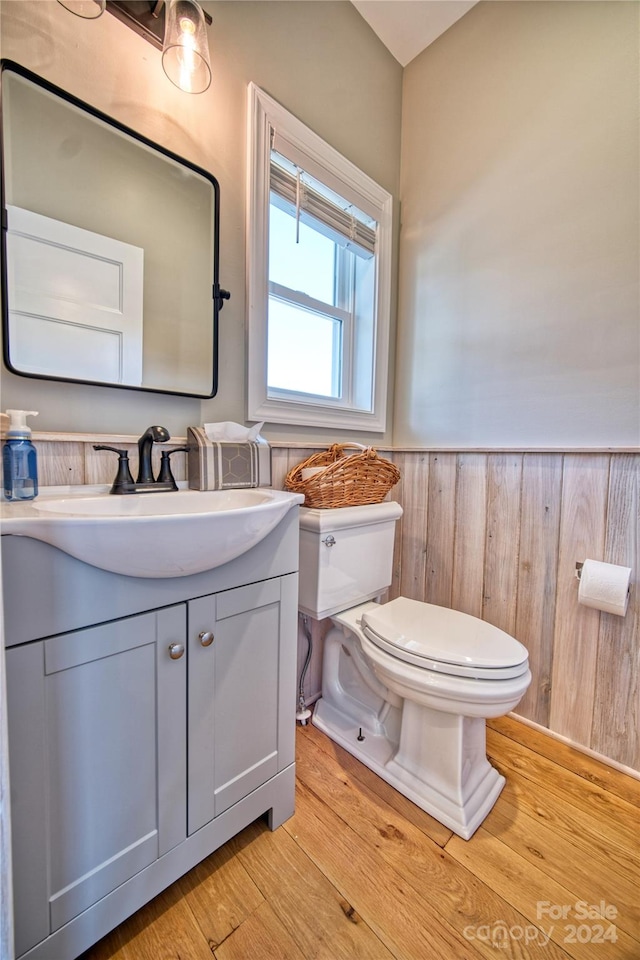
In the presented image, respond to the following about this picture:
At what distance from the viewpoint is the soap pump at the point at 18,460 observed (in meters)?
0.76

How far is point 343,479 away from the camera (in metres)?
1.22

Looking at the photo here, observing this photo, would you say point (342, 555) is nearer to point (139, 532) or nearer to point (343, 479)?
point (343, 479)

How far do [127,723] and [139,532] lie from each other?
39 cm

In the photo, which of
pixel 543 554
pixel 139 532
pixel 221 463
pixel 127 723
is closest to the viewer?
pixel 139 532

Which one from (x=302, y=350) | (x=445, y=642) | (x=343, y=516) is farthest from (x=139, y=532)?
(x=302, y=350)

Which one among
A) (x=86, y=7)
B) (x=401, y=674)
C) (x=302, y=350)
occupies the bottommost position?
(x=401, y=674)

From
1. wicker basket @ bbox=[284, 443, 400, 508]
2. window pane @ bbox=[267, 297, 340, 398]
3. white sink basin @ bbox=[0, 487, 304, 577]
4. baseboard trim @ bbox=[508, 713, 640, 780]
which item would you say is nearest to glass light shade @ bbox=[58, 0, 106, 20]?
window pane @ bbox=[267, 297, 340, 398]

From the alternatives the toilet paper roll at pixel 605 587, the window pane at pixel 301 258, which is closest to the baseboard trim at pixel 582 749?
the toilet paper roll at pixel 605 587

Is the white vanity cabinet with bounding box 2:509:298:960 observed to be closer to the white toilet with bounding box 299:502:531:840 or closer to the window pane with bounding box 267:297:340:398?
the white toilet with bounding box 299:502:531:840

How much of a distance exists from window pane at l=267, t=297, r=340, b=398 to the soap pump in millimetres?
749

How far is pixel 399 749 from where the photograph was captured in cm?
115

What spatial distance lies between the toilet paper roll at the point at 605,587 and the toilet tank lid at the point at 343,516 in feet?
2.02

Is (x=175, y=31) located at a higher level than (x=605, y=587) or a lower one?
higher

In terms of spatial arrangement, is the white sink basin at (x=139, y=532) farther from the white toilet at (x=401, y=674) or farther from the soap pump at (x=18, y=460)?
the white toilet at (x=401, y=674)
